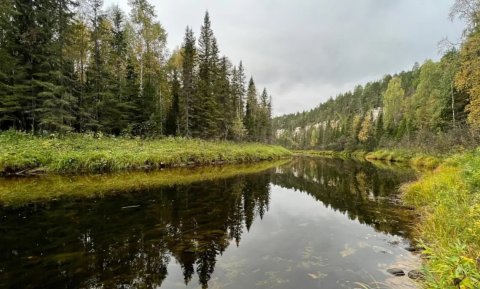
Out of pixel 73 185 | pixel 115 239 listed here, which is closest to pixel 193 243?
pixel 115 239

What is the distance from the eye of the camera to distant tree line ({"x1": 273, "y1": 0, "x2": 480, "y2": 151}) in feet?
51.3

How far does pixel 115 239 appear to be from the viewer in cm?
709

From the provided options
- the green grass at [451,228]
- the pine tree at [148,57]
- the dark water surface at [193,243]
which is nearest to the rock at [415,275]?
the green grass at [451,228]

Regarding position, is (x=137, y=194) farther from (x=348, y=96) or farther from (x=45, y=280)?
(x=348, y=96)

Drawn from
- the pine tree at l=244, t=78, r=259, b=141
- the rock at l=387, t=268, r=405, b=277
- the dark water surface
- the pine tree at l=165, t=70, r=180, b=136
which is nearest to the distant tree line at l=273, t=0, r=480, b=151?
the dark water surface

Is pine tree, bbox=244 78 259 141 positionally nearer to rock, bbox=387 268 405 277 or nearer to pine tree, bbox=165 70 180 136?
pine tree, bbox=165 70 180 136

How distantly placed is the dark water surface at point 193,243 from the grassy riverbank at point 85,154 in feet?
26.2

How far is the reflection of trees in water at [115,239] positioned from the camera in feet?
17.1

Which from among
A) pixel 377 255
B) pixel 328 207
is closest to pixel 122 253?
pixel 377 255

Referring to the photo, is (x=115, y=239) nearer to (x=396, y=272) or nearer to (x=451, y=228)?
(x=396, y=272)

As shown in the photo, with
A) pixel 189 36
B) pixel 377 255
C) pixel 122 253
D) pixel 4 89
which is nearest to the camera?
pixel 122 253

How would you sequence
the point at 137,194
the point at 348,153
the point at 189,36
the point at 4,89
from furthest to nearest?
1. the point at 348,153
2. the point at 189,36
3. the point at 4,89
4. the point at 137,194

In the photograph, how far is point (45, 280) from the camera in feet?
16.1

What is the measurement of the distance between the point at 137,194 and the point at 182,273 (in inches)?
313
